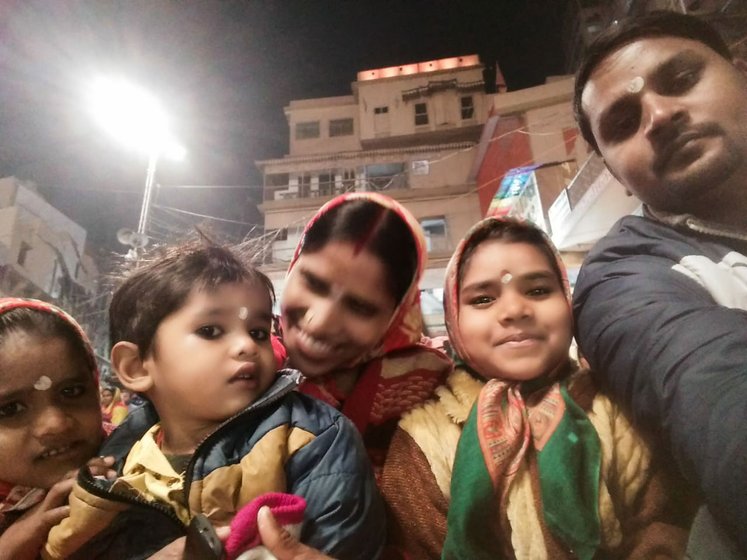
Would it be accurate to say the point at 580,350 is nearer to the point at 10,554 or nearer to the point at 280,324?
the point at 280,324

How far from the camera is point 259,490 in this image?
61 cm

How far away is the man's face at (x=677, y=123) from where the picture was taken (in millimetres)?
677

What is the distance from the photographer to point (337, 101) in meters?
3.47

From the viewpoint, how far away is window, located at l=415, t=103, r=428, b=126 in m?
3.80

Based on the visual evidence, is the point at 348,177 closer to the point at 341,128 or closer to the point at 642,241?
the point at 341,128

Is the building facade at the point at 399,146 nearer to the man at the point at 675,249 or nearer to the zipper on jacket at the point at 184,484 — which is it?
the man at the point at 675,249

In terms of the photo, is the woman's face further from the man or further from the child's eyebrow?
the man

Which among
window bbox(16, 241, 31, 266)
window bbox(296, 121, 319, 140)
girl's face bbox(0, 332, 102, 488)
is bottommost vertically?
girl's face bbox(0, 332, 102, 488)

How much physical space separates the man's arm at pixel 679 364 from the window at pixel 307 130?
132 inches

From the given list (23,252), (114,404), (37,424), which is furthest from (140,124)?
(37,424)

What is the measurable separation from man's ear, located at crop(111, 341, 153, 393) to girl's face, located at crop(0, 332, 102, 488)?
9 centimetres

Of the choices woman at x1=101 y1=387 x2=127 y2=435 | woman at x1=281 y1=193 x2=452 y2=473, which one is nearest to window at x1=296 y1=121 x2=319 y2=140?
woman at x1=101 y1=387 x2=127 y2=435

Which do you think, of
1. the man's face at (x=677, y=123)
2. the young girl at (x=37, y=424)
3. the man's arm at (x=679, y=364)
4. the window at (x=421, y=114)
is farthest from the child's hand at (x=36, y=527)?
the window at (x=421, y=114)

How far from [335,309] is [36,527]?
1.77 feet
